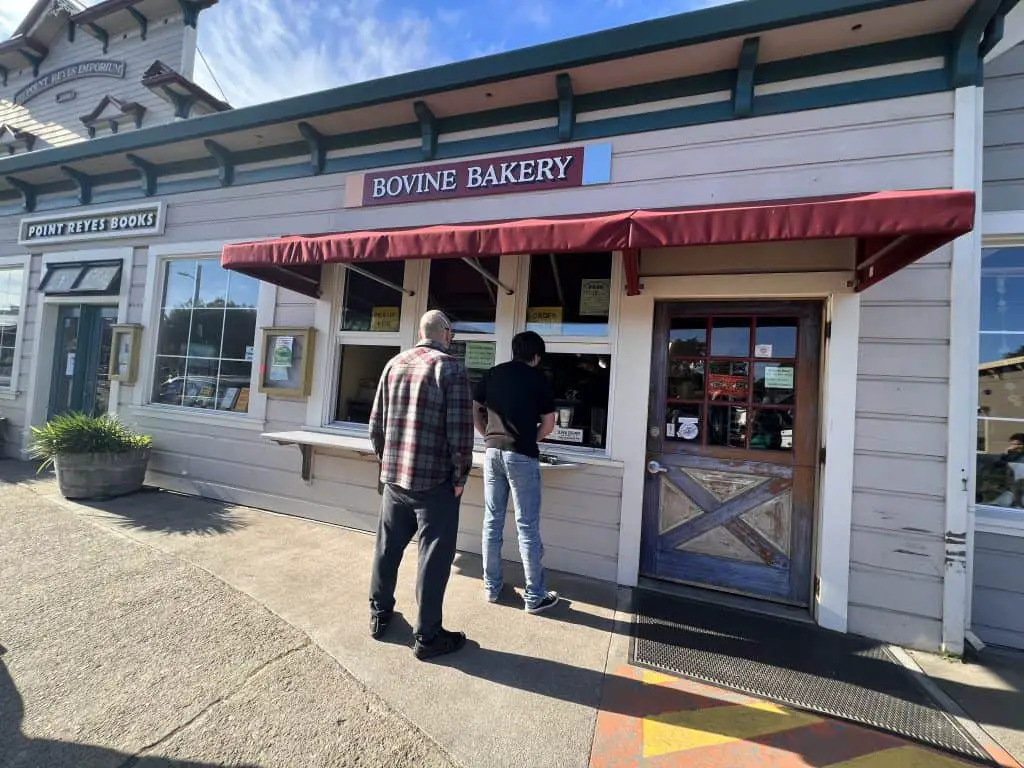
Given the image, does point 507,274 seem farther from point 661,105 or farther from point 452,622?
point 452,622

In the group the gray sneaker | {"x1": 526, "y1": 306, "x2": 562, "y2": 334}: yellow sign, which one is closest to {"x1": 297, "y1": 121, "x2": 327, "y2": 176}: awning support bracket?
{"x1": 526, "y1": 306, "x2": 562, "y2": 334}: yellow sign

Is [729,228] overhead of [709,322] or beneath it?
overhead

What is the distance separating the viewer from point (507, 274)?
3.79m

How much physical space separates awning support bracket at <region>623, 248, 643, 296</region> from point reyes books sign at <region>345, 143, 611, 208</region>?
0.85m

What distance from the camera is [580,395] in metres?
3.67

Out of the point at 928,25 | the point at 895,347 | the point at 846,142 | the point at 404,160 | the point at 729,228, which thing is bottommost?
the point at 895,347

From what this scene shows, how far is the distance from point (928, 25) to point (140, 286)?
7.58 meters

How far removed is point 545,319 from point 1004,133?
10.7ft

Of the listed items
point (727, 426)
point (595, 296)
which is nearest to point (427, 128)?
point (595, 296)

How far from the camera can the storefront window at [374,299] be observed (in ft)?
13.8

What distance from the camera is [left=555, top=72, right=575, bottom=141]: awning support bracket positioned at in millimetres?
3453

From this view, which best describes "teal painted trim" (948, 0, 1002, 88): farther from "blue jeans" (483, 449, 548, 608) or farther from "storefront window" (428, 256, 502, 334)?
"blue jeans" (483, 449, 548, 608)

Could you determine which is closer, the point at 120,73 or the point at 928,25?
the point at 928,25

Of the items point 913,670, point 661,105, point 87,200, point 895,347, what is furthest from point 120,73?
point 913,670
